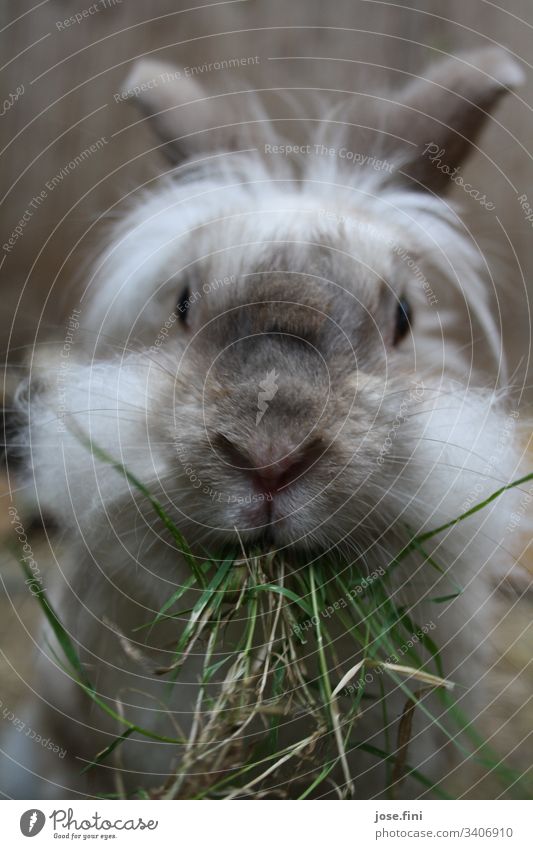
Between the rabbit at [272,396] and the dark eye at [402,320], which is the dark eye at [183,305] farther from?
the dark eye at [402,320]

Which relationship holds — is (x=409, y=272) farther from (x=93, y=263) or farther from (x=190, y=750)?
(x=190, y=750)

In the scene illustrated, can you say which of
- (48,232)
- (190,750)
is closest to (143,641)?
(190,750)

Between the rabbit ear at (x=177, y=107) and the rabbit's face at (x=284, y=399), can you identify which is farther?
the rabbit ear at (x=177, y=107)

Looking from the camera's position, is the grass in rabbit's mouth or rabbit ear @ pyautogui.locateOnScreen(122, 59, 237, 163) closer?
the grass in rabbit's mouth
